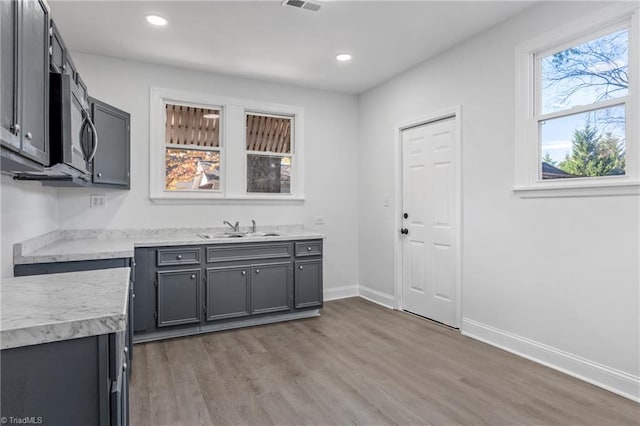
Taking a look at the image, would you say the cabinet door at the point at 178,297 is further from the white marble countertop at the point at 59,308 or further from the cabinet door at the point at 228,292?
the white marble countertop at the point at 59,308

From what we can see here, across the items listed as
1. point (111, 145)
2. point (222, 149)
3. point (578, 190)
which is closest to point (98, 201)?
point (111, 145)

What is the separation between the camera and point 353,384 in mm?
2613

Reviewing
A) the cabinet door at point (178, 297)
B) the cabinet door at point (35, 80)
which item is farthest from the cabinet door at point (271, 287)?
the cabinet door at point (35, 80)

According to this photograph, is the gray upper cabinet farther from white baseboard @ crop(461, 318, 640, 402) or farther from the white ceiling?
white baseboard @ crop(461, 318, 640, 402)

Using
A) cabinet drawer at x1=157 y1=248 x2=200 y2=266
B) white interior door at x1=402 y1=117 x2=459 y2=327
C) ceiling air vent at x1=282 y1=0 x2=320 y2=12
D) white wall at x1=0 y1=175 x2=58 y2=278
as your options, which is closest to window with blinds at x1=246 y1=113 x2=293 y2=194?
cabinet drawer at x1=157 y1=248 x2=200 y2=266

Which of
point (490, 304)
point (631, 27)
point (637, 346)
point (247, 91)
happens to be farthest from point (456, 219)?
point (247, 91)

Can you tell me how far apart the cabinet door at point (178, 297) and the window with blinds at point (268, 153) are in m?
1.43

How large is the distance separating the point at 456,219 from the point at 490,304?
0.85 m

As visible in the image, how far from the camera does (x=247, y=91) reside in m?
4.55

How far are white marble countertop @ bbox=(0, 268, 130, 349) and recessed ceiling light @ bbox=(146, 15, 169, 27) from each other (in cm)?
237

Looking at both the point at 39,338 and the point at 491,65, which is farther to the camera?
the point at 491,65

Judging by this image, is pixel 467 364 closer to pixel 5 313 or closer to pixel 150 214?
pixel 5 313

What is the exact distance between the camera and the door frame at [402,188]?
12.0 ft

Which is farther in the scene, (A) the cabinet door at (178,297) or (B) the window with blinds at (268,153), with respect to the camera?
(B) the window with blinds at (268,153)
